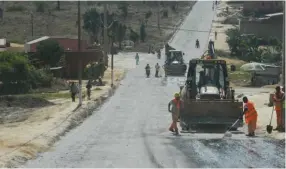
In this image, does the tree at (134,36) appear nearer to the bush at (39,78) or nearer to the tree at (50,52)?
the tree at (50,52)

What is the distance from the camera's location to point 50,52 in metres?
64.6

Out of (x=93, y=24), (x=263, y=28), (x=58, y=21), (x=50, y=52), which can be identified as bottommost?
(x=50, y=52)

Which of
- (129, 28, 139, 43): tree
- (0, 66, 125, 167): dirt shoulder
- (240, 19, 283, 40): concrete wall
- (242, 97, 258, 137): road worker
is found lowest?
(0, 66, 125, 167): dirt shoulder

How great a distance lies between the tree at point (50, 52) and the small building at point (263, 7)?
2573 inches

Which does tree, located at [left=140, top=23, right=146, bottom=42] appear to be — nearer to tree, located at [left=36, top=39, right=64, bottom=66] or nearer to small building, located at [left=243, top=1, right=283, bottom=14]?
small building, located at [left=243, top=1, right=283, bottom=14]

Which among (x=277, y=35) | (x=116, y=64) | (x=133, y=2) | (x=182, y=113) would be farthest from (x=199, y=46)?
(x=133, y=2)

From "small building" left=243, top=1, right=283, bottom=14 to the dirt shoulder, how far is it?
77653 millimetres

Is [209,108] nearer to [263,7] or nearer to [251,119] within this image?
[251,119]

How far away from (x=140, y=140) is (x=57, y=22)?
10506 centimetres

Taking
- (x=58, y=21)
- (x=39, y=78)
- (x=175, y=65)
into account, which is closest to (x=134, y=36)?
(x=58, y=21)

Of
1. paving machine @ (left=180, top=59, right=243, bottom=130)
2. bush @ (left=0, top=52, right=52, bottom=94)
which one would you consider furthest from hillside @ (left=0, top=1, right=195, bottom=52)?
paving machine @ (left=180, top=59, right=243, bottom=130)

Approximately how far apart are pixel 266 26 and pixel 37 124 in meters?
71.9

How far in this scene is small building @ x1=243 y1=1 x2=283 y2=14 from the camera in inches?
4833

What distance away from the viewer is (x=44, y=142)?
22922 mm
